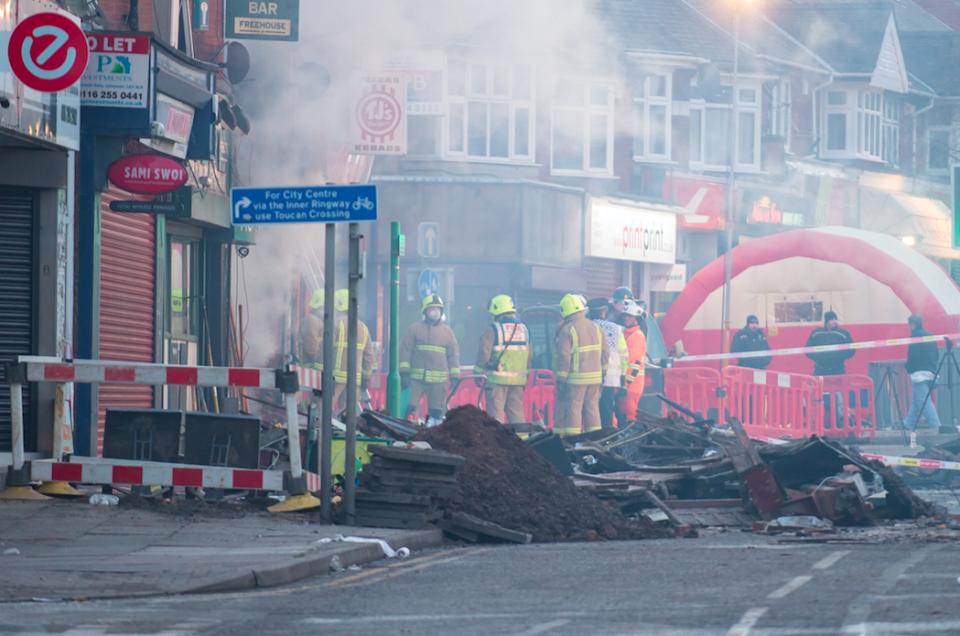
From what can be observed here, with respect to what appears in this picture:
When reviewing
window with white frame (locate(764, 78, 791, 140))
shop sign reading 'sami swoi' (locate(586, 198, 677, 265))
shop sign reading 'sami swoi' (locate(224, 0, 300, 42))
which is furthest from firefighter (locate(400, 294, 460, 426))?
window with white frame (locate(764, 78, 791, 140))

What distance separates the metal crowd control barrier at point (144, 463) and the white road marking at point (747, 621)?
13.4 feet

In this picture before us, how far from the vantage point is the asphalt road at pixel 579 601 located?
18.4 ft

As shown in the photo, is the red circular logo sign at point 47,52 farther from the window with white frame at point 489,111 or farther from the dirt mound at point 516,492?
the window with white frame at point 489,111

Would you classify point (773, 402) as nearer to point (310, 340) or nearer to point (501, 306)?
point (501, 306)

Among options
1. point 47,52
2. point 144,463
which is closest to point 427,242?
point 47,52

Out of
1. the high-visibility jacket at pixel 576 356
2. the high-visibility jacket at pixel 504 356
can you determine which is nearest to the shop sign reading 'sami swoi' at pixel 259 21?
the high-visibility jacket at pixel 504 356

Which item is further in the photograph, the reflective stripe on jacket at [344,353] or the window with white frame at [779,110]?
the window with white frame at [779,110]

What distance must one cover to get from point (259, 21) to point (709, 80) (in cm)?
2299

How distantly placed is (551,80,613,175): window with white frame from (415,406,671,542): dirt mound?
73.9 feet

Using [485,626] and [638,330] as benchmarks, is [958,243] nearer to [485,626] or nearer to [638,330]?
[638,330]

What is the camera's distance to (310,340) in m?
17.1

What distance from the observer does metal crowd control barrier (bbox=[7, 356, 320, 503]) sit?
363 inches

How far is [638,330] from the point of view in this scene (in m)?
18.9

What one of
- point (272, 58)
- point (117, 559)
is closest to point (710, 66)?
point (272, 58)
